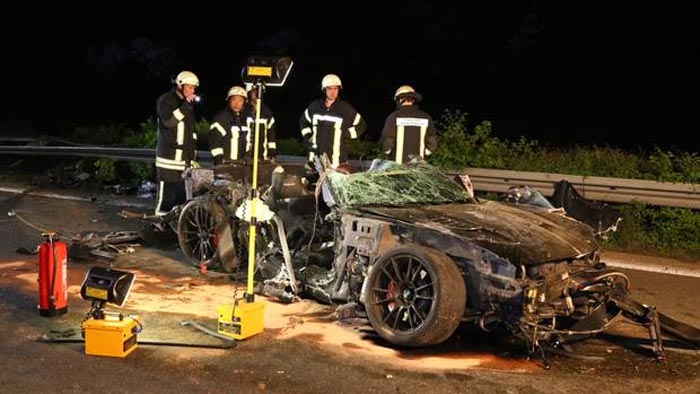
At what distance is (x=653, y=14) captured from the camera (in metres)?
24.6

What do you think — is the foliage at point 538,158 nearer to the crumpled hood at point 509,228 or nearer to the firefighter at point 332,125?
the firefighter at point 332,125

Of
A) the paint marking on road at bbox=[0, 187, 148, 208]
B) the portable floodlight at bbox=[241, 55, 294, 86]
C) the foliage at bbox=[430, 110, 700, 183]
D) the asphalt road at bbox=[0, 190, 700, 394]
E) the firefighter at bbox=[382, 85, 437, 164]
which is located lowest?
the asphalt road at bbox=[0, 190, 700, 394]

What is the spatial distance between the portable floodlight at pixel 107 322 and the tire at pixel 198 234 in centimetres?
247

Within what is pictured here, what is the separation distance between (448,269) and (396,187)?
151 cm

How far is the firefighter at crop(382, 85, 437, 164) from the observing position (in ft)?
33.3

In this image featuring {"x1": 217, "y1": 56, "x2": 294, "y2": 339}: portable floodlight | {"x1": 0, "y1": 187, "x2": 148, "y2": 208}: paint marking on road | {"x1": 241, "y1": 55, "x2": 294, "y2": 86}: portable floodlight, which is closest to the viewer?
{"x1": 217, "y1": 56, "x2": 294, "y2": 339}: portable floodlight

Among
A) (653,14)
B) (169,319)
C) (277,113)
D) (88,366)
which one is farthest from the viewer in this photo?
(277,113)

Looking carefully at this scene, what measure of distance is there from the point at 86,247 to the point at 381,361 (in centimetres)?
439

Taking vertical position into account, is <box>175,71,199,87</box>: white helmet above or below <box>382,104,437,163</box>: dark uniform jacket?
above

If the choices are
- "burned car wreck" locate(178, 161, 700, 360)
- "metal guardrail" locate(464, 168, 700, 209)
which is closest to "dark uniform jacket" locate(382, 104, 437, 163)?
"metal guardrail" locate(464, 168, 700, 209)

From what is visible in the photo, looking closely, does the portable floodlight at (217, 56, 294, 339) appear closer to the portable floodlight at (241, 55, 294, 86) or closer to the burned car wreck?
the portable floodlight at (241, 55, 294, 86)

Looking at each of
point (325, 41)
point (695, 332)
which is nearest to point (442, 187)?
point (695, 332)

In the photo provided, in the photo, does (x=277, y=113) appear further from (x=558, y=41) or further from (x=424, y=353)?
(x=424, y=353)

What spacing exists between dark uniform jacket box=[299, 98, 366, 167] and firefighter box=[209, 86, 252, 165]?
0.86 meters
